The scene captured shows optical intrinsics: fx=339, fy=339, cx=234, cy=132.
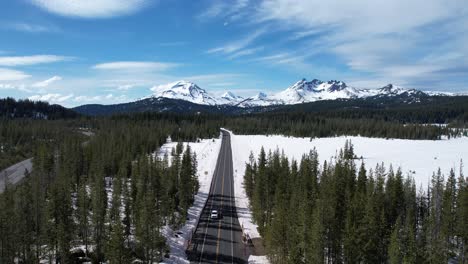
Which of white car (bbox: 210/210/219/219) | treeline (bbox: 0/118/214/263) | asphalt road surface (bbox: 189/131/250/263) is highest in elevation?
treeline (bbox: 0/118/214/263)

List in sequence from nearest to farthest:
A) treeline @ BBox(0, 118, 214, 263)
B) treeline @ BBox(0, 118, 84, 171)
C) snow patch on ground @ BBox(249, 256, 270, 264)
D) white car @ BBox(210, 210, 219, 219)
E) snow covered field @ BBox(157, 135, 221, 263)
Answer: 1. treeline @ BBox(0, 118, 214, 263)
2. snow patch on ground @ BBox(249, 256, 270, 264)
3. snow covered field @ BBox(157, 135, 221, 263)
4. white car @ BBox(210, 210, 219, 219)
5. treeline @ BBox(0, 118, 84, 171)

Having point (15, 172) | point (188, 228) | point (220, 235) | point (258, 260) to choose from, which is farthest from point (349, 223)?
point (15, 172)

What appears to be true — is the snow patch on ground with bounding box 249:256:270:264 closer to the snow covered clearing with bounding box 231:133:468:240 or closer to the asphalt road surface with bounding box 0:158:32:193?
the snow covered clearing with bounding box 231:133:468:240

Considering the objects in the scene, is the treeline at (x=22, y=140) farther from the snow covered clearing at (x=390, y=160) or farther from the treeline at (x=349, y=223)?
the treeline at (x=349, y=223)

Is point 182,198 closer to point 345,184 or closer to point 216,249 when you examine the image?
point 216,249

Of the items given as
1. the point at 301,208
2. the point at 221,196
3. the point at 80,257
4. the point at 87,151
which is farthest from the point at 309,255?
the point at 87,151

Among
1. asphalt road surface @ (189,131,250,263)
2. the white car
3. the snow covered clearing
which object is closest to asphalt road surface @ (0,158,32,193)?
asphalt road surface @ (189,131,250,263)

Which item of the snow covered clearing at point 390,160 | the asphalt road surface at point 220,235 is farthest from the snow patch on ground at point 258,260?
the snow covered clearing at point 390,160
